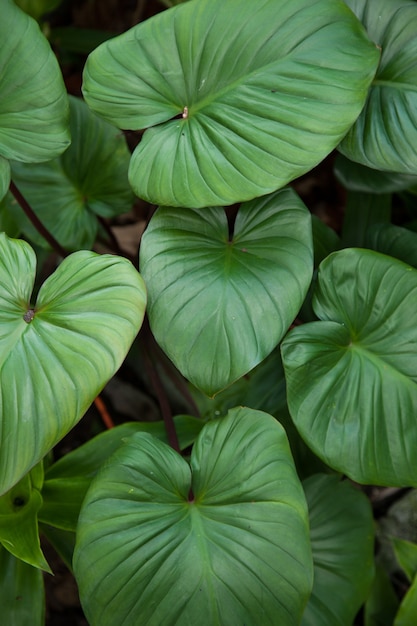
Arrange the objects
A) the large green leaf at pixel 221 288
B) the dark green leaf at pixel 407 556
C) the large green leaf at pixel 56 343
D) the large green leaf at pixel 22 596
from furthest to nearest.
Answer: the dark green leaf at pixel 407 556 → the large green leaf at pixel 22 596 → the large green leaf at pixel 221 288 → the large green leaf at pixel 56 343

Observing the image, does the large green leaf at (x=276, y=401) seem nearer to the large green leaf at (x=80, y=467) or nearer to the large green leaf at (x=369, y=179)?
the large green leaf at (x=80, y=467)

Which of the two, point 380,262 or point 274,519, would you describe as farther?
point 380,262

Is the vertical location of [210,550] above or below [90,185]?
below

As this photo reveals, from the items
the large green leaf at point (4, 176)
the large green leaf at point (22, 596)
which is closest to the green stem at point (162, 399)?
the large green leaf at point (22, 596)

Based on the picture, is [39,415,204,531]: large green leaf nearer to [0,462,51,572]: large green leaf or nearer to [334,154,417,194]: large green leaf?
[0,462,51,572]: large green leaf

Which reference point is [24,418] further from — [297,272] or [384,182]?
[384,182]

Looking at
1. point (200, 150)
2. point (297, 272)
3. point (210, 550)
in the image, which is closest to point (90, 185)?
point (200, 150)
